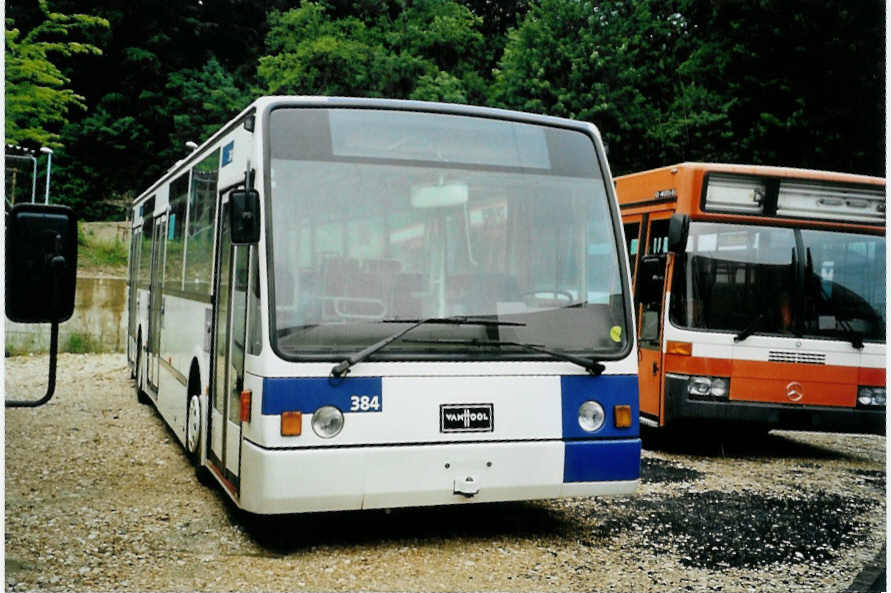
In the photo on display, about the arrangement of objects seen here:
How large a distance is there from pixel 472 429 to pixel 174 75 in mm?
35590

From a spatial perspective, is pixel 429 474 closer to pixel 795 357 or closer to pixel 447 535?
pixel 447 535

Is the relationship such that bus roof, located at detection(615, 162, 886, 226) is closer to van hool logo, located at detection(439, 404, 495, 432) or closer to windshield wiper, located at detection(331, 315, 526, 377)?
windshield wiper, located at detection(331, 315, 526, 377)

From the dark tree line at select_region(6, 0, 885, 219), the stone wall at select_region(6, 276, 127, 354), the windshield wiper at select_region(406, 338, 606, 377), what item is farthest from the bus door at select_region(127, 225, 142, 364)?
the windshield wiper at select_region(406, 338, 606, 377)

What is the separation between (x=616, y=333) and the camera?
21.5 feet

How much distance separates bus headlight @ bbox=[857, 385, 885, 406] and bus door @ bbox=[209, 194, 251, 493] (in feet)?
20.9

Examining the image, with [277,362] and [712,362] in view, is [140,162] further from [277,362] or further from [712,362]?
[277,362]

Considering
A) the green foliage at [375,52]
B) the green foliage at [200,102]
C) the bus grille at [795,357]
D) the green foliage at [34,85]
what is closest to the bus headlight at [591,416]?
the bus grille at [795,357]

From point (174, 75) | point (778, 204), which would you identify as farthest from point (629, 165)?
point (174, 75)

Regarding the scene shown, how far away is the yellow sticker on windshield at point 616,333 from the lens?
6.53m

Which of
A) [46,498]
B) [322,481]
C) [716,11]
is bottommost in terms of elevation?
[46,498]

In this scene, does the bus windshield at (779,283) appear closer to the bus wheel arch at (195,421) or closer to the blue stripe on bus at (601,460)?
the blue stripe on bus at (601,460)

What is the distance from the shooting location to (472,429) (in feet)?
20.2

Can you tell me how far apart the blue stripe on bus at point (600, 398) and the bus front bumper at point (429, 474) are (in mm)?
58

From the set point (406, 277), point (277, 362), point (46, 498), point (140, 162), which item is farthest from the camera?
point (140, 162)
